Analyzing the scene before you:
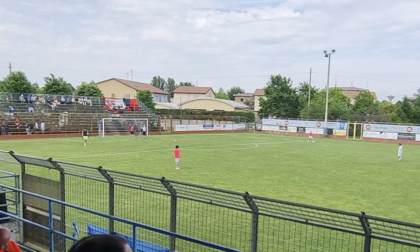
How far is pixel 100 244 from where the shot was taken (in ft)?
6.02

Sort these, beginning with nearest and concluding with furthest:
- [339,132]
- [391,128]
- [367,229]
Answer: [367,229], [391,128], [339,132]

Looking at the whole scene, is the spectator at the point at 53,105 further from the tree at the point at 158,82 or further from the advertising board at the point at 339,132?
the tree at the point at 158,82

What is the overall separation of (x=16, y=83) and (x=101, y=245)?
58.3 metres

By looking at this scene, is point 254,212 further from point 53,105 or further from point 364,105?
point 364,105

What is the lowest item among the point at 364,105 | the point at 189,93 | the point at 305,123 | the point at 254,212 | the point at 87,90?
the point at 305,123

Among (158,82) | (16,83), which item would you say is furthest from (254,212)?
(158,82)

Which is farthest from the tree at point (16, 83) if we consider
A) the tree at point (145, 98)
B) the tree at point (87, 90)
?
the tree at point (145, 98)

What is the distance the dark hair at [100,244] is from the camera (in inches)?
71.2

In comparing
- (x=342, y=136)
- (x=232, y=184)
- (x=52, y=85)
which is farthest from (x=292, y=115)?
(x=232, y=184)

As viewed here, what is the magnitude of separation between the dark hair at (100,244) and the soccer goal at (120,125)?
136 ft

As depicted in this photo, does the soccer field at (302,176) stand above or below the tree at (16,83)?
below

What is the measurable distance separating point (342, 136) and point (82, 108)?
116 ft

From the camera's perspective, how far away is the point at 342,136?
163ft

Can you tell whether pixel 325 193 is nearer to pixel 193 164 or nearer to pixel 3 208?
pixel 193 164
